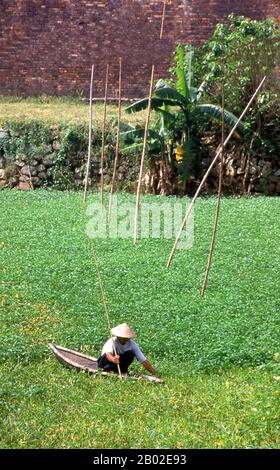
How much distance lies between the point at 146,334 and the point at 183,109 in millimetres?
8171

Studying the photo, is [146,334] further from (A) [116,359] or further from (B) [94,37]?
(B) [94,37]

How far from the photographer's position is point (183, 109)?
15.4 meters

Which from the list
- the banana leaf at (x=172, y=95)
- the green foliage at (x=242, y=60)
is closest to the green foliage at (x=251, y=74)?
the green foliage at (x=242, y=60)

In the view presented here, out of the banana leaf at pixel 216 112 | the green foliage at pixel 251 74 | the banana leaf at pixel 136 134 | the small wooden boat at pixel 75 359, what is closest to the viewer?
the small wooden boat at pixel 75 359

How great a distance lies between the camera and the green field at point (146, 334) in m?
5.84

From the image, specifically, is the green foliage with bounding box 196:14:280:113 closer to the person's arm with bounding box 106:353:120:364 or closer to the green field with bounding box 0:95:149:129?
the green field with bounding box 0:95:149:129

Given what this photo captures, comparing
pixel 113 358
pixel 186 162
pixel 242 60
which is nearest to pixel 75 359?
pixel 113 358

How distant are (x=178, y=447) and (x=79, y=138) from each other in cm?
1130

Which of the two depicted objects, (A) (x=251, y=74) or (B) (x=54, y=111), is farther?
(B) (x=54, y=111)

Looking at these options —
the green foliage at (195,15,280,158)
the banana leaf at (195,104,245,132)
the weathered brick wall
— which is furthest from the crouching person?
the weathered brick wall

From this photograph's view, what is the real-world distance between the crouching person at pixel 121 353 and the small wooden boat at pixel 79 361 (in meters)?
0.07

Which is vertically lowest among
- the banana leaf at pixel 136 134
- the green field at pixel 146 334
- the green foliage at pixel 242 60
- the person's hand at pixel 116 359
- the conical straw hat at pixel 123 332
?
the green field at pixel 146 334

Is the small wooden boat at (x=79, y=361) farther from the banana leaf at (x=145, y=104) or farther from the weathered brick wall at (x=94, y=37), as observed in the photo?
the weathered brick wall at (x=94, y=37)

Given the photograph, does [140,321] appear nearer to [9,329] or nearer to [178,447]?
[9,329]
